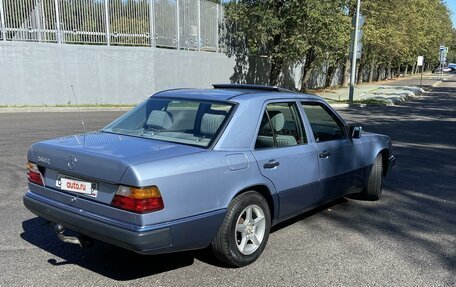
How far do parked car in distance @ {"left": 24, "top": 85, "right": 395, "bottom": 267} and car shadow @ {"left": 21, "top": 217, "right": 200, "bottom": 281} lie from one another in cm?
43

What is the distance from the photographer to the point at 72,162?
11.8 feet

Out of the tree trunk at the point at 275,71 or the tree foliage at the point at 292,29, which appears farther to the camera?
the tree trunk at the point at 275,71

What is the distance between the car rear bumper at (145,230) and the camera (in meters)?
3.24

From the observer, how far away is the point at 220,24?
2672 cm

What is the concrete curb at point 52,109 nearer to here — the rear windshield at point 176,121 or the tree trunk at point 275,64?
the tree trunk at point 275,64

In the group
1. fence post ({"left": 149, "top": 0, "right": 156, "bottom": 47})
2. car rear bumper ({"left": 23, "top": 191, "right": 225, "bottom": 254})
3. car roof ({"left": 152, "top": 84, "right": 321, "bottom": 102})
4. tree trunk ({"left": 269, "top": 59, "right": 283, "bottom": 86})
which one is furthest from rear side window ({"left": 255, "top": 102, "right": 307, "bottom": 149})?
tree trunk ({"left": 269, "top": 59, "right": 283, "bottom": 86})

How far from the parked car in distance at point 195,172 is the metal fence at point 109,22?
1793 centimetres

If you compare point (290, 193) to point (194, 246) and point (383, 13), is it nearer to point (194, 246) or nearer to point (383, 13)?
point (194, 246)

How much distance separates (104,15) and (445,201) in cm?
1893

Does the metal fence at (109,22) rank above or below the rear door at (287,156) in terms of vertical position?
above

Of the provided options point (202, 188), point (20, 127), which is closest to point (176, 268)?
point (202, 188)

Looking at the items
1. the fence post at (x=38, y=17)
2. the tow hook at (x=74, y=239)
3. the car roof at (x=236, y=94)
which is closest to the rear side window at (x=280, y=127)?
the car roof at (x=236, y=94)

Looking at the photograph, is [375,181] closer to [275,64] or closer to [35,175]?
[35,175]

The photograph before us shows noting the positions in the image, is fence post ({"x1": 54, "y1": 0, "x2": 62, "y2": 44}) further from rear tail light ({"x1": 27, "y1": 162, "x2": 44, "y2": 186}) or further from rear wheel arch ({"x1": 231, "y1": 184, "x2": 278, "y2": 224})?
rear wheel arch ({"x1": 231, "y1": 184, "x2": 278, "y2": 224})
